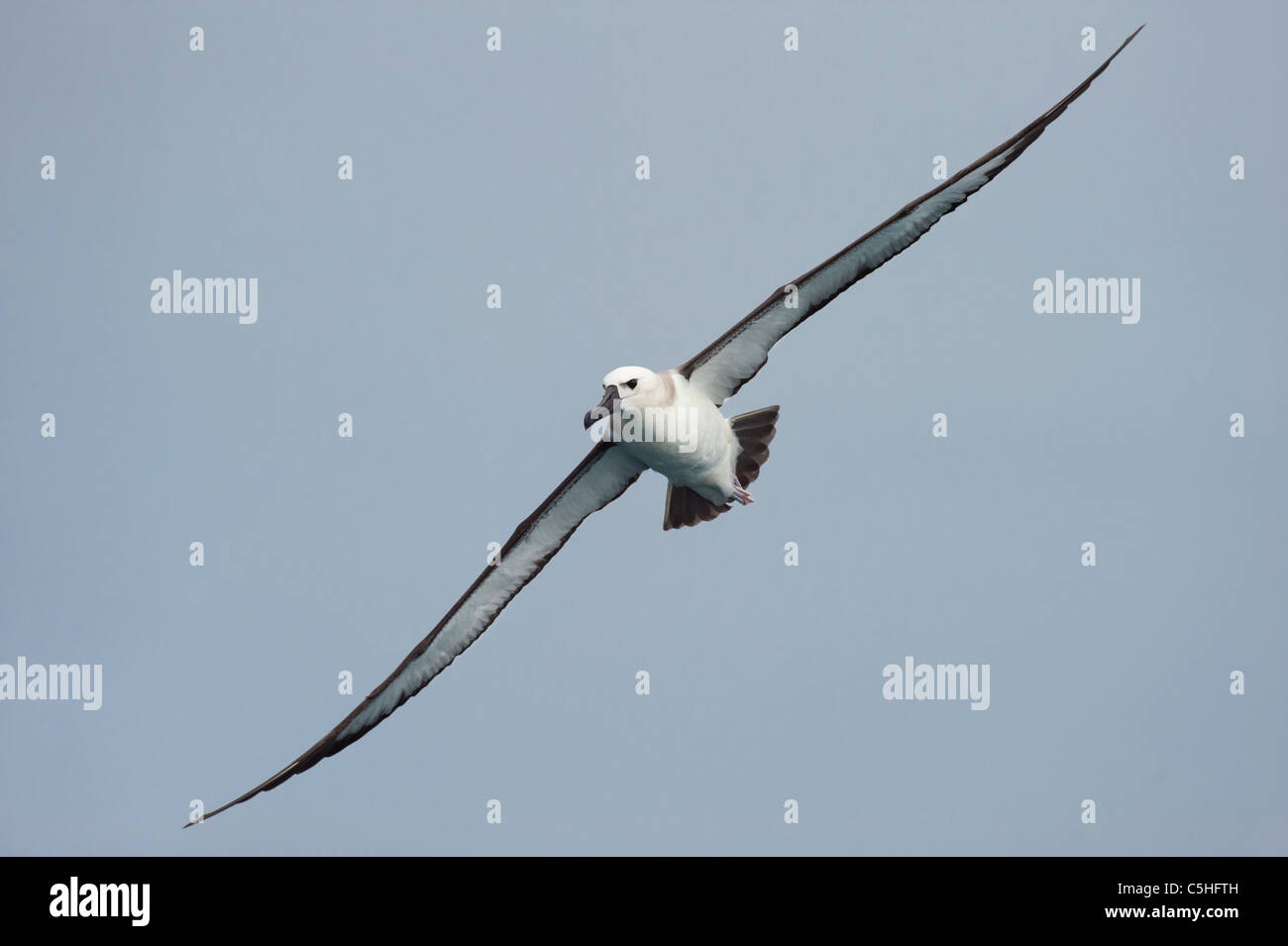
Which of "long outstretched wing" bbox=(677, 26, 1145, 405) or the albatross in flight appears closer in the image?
"long outstretched wing" bbox=(677, 26, 1145, 405)

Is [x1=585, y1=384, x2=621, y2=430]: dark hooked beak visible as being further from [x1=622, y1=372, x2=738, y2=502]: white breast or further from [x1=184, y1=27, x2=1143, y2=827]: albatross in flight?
[x1=622, y1=372, x2=738, y2=502]: white breast

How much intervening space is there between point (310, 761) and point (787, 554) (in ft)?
17.0

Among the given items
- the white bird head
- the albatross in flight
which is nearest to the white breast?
the albatross in flight

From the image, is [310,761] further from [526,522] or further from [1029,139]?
[1029,139]

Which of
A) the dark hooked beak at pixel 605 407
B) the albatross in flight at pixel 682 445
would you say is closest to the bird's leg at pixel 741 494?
the albatross in flight at pixel 682 445

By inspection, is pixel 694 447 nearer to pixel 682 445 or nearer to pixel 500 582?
pixel 682 445

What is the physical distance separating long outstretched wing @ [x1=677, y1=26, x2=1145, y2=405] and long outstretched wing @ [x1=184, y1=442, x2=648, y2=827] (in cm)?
120

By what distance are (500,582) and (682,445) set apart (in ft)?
8.41

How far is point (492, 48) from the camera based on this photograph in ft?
58.3

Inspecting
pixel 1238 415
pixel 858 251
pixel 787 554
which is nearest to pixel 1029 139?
pixel 858 251

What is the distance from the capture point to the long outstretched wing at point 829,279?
14789 mm

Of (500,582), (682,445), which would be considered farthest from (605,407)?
(500,582)

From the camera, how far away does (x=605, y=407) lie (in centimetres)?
1502

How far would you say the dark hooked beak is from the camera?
49.0 feet
